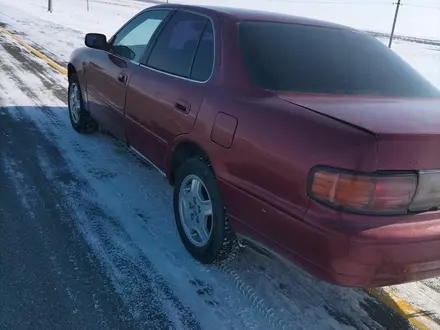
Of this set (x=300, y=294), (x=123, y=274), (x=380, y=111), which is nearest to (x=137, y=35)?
(x=123, y=274)

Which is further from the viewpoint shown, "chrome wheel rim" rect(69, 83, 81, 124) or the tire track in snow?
"chrome wheel rim" rect(69, 83, 81, 124)

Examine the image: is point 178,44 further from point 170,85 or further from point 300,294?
point 300,294

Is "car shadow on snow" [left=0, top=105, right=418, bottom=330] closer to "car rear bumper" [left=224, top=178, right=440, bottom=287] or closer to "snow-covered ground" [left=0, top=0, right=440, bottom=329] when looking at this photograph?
"snow-covered ground" [left=0, top=0, right=440, bottom=329]

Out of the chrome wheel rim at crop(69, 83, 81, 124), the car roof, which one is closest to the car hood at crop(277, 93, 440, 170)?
the car roof

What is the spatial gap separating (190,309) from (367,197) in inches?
47.6

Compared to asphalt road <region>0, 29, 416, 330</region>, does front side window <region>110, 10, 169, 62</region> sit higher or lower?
higher

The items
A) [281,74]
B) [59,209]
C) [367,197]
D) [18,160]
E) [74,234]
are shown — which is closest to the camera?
[367,197]

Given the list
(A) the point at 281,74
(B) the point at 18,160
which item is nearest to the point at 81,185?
(B) the point at 18,160

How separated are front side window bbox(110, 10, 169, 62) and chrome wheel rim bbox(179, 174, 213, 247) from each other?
1.43 m

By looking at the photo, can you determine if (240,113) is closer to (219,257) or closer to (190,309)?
(219,257)

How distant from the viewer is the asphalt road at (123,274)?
2516mm

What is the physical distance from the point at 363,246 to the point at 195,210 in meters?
1.36

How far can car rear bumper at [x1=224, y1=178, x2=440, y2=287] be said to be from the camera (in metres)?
2.05

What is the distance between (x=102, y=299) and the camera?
260 centimetres
